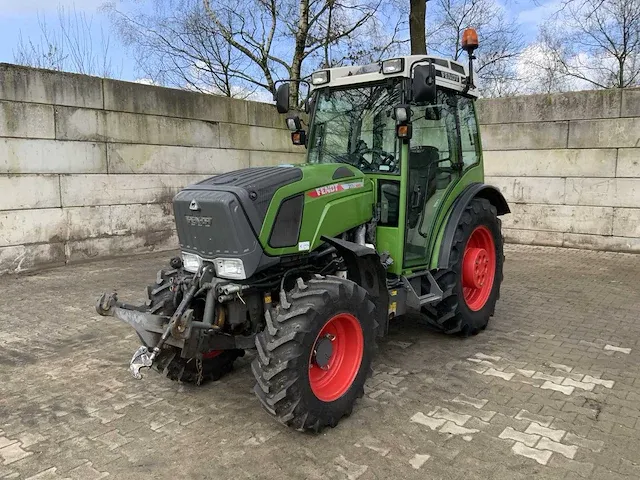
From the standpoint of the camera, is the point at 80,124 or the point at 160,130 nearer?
the point at 80,124

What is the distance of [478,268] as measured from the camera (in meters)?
4.98

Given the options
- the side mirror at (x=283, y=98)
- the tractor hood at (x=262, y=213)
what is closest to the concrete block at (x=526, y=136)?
the side mirror at (x=283, y=98)

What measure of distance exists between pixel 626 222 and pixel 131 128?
7834 mm

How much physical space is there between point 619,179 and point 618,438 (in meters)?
6.73

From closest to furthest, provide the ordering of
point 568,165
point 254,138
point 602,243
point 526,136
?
point 602,243
point 568,165
point 526,136
point 254,138

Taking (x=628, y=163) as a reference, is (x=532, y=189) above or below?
below

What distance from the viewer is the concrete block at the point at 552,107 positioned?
28.7 feet

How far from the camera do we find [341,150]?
450 centimetres

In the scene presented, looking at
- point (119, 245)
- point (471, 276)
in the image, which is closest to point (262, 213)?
point (471, 276)

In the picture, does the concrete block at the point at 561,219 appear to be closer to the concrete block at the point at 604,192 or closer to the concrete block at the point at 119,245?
the concrete block at the point at 604,192

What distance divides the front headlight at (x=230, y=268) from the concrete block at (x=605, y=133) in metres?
7.65

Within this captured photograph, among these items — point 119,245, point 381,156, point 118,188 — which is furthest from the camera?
point 119,245

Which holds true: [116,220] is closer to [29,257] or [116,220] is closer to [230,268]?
[29,257]

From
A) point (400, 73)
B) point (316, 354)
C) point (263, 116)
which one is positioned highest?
point (263, 116)
